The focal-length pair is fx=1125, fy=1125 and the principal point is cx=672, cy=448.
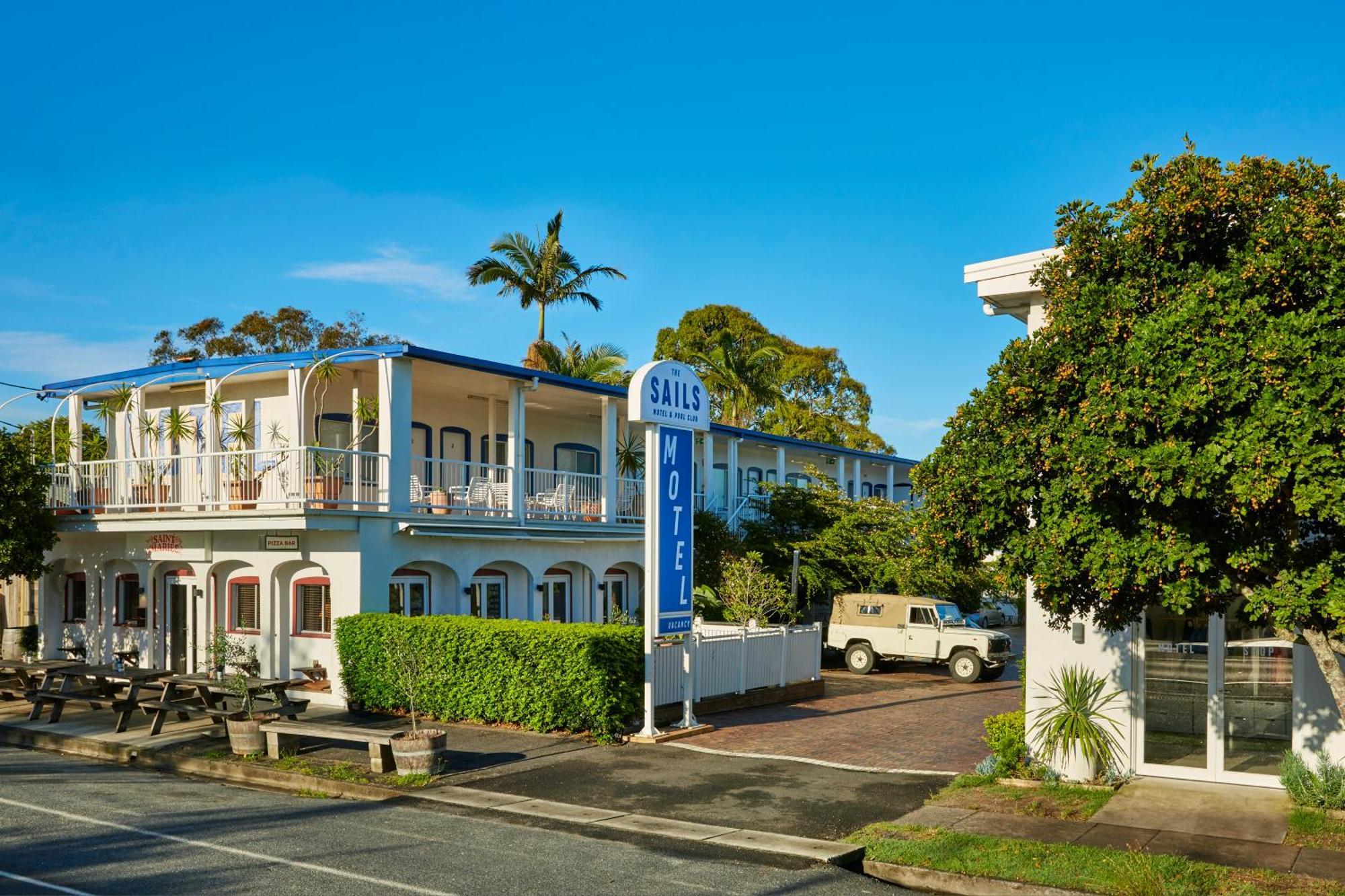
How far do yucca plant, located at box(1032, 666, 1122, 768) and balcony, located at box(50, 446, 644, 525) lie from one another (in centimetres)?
1174

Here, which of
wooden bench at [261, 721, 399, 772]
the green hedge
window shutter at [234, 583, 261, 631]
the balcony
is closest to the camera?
wooden bench at [261, 721, 399, 772]

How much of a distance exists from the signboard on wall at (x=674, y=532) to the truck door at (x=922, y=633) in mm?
9780

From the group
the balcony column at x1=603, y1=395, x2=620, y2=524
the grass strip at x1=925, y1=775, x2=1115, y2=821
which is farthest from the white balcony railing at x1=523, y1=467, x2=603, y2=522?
the grass strip at x1=925, y1=775, x2=1115, y2=821

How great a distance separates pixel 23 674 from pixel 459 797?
11602 mm

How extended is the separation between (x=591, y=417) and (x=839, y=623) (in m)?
8.93

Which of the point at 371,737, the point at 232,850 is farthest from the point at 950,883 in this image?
the point at 371,737

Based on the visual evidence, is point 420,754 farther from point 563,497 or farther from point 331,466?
point 563,497

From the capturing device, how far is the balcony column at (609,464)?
2611 centimetres

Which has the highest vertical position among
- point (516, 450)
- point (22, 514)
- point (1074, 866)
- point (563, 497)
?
point (516, 450)

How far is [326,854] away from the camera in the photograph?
1006 cm

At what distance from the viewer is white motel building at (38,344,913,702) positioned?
2016cm

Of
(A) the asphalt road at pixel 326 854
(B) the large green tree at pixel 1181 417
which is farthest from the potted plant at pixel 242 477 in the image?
(B) the large green tree at pixel 1181 417

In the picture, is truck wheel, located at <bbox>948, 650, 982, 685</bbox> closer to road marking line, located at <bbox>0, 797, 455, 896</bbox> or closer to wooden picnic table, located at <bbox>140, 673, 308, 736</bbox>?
wooden picnic table, located at <bbox>140, 673, 308, 736</bbox>

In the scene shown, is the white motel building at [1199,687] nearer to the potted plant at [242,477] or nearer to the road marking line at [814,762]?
the road marking line at [814,762]
